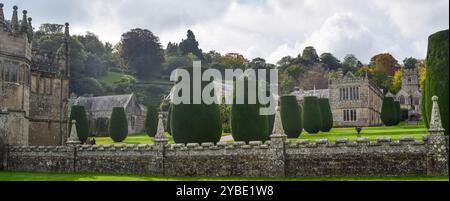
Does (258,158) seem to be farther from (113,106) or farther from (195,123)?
(113,106)

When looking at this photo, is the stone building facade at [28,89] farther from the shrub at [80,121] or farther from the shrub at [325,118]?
the shrub at [325,118]

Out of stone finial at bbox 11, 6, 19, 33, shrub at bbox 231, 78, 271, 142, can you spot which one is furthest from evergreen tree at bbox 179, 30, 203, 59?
shrub at bbox 231, 78, 271, 142

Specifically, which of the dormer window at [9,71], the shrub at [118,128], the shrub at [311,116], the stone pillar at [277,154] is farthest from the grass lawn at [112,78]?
the stone pillar at [277,154]

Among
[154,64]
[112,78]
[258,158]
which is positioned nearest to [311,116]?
[258,158]

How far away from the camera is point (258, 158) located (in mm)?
24828

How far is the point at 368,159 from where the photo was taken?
74.2 ft

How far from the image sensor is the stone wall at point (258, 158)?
2206 cm

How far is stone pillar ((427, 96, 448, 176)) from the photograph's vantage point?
21.3m

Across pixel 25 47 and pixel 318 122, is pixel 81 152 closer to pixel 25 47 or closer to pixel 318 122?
pixel 25 47

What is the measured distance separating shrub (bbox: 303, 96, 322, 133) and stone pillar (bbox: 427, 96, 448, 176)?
1091 inches

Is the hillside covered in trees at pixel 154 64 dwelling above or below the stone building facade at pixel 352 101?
above

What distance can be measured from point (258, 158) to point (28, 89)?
19.6 m

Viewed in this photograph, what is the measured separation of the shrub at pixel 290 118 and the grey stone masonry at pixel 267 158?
16.9m
